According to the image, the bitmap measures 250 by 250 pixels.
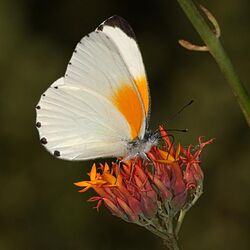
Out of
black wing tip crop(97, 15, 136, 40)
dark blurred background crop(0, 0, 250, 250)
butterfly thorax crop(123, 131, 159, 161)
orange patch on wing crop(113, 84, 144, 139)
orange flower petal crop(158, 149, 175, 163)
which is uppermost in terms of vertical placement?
black wing tip crop(97, 15, 136, 40)

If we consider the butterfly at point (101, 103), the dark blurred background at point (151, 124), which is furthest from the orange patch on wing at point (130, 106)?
the dark blurred background at point (151, 124)

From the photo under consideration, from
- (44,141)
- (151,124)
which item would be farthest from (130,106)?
(151,124)

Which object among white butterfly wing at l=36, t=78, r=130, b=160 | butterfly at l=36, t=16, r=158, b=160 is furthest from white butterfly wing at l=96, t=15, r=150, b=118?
white butterfly wing at l=36, t=78, r=130, b=160

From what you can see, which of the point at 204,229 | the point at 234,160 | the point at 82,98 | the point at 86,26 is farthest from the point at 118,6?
the point at 82,98

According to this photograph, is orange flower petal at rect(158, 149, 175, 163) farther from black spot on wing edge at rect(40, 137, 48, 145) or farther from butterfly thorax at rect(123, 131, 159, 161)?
black spot on wing edge at rect(40, 137, 48, 145)

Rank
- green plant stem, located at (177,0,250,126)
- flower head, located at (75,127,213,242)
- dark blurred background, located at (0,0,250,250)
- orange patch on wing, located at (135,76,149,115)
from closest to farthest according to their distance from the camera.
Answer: green plant stem, located at (177,0,250,126) < flower head, located at (75,127,213,242) < orange patch on wing, located at (135,76,149,115) < dark blurred background, located at (0,0,250,250)

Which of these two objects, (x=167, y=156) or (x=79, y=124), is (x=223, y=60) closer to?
(x=167, y=156)

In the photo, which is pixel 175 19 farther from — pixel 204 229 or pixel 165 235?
pixel 165 235
